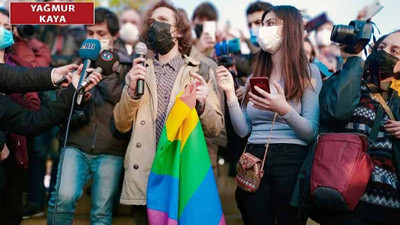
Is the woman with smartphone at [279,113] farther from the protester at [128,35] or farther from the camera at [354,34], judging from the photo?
the protester at [128,35]

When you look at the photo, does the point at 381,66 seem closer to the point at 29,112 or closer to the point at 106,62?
the point at 106,62

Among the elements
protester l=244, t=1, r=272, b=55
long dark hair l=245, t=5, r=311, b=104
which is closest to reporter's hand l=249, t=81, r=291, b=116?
long dark hair l=245, t=5, r=311, b=104

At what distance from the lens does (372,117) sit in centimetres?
340

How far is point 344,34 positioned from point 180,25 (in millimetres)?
1455

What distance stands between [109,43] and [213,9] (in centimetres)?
197

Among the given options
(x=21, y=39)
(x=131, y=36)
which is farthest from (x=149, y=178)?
(x=131, y=36)

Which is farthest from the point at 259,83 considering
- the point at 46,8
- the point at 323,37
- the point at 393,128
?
the point at 323,37

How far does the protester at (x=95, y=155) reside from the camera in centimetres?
423

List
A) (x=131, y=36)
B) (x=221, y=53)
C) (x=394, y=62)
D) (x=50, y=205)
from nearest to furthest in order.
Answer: (x=394, y=62) < (x=50, y=205) < (x=221, y=53) < (x=131, y=36)

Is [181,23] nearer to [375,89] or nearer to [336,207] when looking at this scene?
[375,89]

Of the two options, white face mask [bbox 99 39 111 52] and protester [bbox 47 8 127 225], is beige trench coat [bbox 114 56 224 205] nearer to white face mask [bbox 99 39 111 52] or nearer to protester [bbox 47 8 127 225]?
protester [bbox 47 8 127 225]

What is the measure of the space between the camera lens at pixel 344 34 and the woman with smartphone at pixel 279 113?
0.37 metres

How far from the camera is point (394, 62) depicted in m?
3.47

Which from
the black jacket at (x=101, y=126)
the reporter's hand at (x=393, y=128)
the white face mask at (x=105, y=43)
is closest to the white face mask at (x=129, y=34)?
the white face mask at (x=105, y=43)
